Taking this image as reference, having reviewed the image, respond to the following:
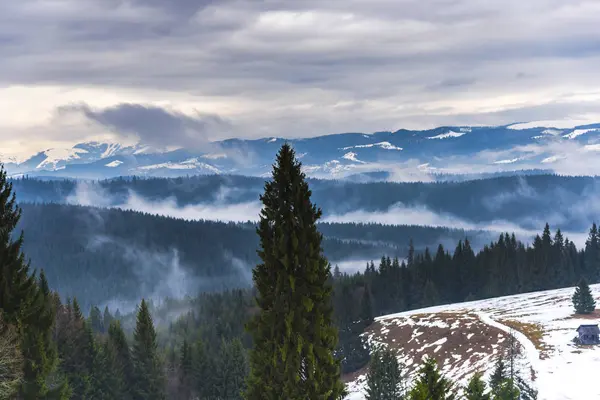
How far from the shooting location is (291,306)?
105ft

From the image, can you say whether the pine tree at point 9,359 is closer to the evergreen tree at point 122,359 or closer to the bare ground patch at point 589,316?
the evergreen tree at point 122,359

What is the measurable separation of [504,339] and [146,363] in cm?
6477

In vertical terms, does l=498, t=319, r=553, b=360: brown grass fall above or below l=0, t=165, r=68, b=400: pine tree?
below

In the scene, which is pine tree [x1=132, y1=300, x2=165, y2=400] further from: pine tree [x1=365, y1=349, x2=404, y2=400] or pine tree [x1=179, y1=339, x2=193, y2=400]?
pine tree [x1=365, y1=349, x2=404, y2=400]

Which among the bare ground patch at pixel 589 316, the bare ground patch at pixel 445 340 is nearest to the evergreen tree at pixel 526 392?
the bare ground patch at pixel 445 340

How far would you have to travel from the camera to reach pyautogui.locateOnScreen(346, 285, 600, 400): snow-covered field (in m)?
91.3

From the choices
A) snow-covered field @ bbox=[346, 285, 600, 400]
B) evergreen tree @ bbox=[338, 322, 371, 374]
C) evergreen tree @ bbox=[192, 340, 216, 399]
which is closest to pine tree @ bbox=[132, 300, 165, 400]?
evergreen tree @ bbox=[192, 340, 216, 399]

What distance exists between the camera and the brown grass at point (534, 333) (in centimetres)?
10544

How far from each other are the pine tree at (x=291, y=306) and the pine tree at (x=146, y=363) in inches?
2338

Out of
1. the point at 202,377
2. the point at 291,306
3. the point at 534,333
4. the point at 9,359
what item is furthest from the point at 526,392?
the point at 9,359

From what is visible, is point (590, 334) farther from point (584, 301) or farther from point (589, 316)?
point (584, 301)

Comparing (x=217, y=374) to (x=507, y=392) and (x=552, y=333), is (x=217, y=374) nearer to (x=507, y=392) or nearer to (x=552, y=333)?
(x=552, y=333)

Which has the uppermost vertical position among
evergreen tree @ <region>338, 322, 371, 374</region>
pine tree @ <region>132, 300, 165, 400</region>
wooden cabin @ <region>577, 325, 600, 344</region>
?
pine tree @ <region>132, 300, 165, 400</region>

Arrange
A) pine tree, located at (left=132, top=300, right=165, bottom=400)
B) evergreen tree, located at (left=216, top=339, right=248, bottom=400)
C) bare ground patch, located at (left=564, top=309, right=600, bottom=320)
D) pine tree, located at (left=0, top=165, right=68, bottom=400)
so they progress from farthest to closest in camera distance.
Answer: bare ground patch, located at (left=564, top=309, right=600, bottom=320) < evergreen tree, located at (left=216, top=339, right=248, bottom=400) < pine tree, located at (left=132, top=300, right=165, bottom=400) < pine tree, located at (left=0, top=165, right=68, bottom=400)
